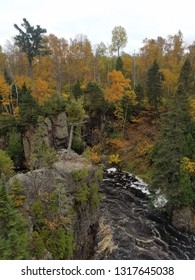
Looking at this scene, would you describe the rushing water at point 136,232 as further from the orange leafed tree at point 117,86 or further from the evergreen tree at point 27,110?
the orange leafed tree at point 117,86

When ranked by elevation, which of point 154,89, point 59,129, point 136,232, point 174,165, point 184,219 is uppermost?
point 154,89

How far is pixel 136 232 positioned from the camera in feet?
74.6

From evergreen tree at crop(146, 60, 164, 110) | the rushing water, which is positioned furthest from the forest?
the rushing water

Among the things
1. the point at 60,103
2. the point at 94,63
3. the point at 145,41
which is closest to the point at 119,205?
the point at 60,103

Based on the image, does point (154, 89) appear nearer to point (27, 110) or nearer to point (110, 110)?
point (110, 110)

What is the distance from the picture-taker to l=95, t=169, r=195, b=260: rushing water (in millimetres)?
20266

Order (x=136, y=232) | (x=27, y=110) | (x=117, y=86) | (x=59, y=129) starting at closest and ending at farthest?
(x=136, y=232) < (x=27, y=110) < (x=59, y=129) < (x=117, y=86)

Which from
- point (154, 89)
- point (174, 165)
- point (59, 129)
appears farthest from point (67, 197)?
point (154, 89)

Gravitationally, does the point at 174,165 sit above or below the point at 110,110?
below

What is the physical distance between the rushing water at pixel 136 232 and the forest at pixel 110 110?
7.53 feet

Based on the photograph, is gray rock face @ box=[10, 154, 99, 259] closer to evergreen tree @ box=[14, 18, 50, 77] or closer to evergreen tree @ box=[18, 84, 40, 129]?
evergreen tree @ box=[18, 84, 40, 129]

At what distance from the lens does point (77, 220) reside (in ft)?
59.6

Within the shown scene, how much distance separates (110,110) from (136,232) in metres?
23.1
